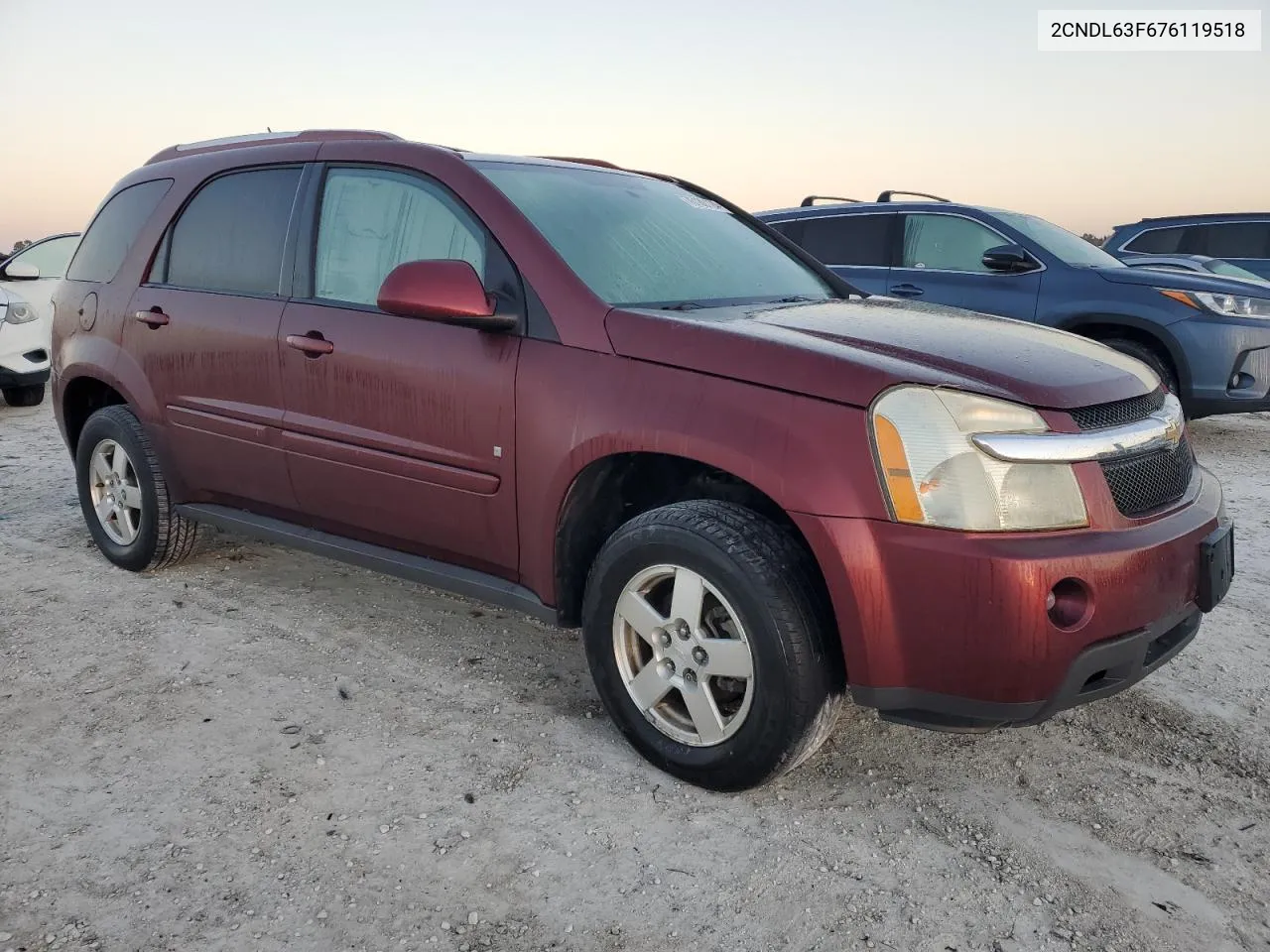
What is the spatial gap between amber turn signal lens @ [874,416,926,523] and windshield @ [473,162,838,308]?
887 millimetres

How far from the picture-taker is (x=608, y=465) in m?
2.81

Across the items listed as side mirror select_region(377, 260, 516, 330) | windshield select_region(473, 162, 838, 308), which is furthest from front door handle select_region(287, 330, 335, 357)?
windshield select_region(473, 162, 838, 308)

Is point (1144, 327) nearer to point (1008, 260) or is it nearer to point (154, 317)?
point (1008, 260)

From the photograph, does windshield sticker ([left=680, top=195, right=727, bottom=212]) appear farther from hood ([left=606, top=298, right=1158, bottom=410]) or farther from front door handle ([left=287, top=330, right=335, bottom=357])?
front door handle ([left=287, top=330, right=335, bottom=357])

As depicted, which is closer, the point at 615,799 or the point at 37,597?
the point at 615,799

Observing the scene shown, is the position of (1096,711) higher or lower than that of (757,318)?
lower

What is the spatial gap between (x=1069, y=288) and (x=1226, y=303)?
977 millimetres

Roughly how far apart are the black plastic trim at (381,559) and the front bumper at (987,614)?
98 centimetres

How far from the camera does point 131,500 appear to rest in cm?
426

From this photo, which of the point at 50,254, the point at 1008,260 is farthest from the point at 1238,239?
the point at 50,254

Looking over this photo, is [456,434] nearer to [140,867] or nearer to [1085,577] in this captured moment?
[140,867]

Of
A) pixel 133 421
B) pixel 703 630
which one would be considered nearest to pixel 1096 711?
pixel 703 630

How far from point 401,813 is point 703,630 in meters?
0.86

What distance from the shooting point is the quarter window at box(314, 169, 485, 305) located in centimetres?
313
